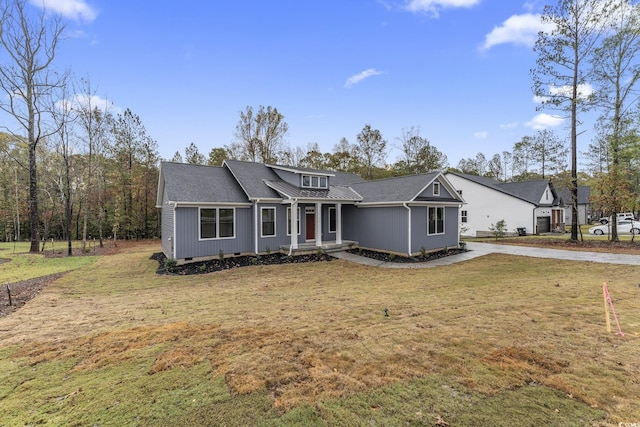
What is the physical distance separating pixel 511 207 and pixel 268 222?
76.4 feet

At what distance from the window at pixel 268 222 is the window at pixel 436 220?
26.7ft

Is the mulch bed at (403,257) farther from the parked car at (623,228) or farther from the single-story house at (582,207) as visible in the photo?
the single-story house at (582,207)

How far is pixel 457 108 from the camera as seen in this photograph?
21.0m

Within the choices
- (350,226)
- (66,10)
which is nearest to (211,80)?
(66,10)

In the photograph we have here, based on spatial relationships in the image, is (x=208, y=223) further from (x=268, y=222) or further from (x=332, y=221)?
(x=332, y=221)

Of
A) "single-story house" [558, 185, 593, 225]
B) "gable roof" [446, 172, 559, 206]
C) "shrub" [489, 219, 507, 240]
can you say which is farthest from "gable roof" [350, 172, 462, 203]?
"single-story house" [558, 185, 593, 225]

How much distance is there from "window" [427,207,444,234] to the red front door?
6.13 m

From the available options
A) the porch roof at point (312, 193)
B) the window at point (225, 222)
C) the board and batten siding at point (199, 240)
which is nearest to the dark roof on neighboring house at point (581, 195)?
the porch roof at point (312, 193)

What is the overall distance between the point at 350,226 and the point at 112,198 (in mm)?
23595

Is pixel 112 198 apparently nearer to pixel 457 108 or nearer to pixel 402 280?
pixel 402 280

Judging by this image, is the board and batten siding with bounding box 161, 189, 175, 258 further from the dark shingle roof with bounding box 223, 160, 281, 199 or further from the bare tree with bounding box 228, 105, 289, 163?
the bare tree with bounding box 228, 105, 289, 163

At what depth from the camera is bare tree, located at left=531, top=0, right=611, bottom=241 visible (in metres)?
16.7

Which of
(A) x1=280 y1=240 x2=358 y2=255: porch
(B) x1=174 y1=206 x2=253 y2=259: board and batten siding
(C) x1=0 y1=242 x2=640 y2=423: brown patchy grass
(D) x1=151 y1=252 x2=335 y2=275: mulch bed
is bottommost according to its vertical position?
(D) x1=151 y1=252 x2=335 y2=275: mulch bed

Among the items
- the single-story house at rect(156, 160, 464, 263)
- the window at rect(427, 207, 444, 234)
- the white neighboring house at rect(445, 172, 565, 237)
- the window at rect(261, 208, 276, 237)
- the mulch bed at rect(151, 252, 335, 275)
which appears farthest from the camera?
the white neighboring house at rect(445, 172, 565, 237)
